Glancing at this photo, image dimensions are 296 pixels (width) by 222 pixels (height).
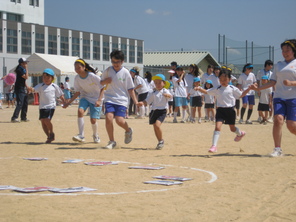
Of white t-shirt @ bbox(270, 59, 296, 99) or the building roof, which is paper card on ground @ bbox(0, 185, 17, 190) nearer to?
white t-shirt @ bbox(270, 59, 296, 99)

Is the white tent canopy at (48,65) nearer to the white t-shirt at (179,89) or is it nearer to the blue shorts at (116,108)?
the white t-shirt at (179,89)

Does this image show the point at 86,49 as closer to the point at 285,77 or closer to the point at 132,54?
the point at 132,54

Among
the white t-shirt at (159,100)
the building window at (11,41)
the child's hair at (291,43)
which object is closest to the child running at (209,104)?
the white t-shirt at (159,100)

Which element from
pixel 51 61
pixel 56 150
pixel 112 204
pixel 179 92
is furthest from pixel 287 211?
pixel 51 61

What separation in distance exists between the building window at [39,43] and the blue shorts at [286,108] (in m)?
50.2

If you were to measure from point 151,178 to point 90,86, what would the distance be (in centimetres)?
503

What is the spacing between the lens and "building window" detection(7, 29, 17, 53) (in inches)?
2037

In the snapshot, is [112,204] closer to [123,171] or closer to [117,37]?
[123,171]

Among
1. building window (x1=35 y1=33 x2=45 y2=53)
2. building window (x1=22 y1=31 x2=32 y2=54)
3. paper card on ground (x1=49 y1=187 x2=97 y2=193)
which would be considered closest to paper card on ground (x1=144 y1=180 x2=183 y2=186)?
paper card on ground (x1=49 y1=187 x2=97 y2=193)

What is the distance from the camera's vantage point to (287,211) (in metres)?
5.43

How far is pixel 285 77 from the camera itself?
9703 millimetres

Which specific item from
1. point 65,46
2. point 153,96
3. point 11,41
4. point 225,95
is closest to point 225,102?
point 225,95

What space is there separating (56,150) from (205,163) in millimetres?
3540

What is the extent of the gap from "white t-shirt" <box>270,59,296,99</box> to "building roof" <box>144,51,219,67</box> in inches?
2069
